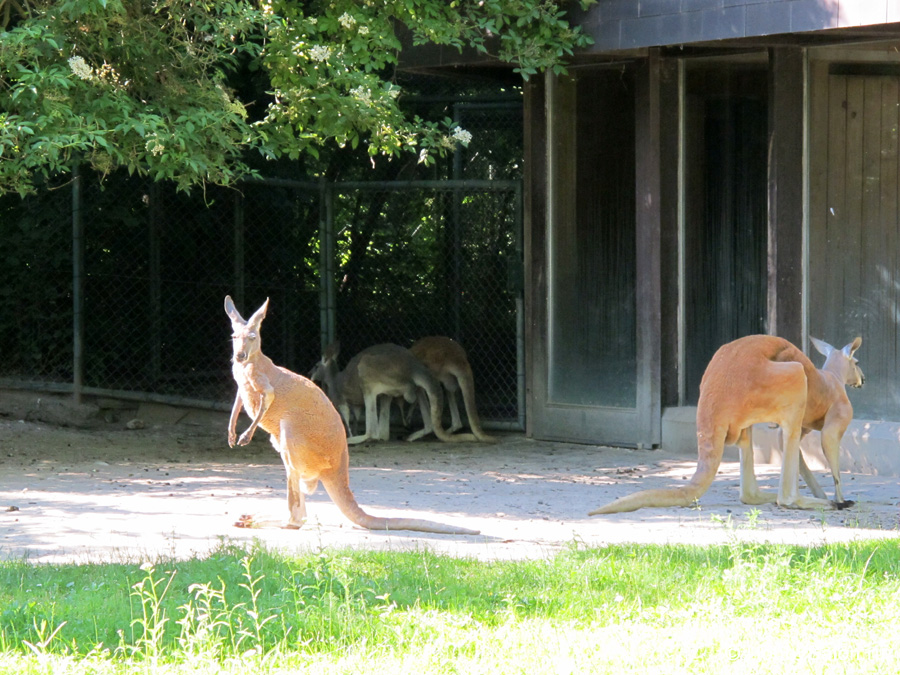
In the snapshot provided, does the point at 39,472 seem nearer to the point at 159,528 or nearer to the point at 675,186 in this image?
the point at 159,528

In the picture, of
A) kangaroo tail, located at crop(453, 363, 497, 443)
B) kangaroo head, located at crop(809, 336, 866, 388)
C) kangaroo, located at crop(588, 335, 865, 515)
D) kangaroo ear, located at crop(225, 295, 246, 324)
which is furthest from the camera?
kangaroo tail, located at crop(453, 363, 497, 443)

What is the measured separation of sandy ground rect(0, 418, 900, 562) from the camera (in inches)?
239

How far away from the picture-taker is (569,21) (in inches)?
369

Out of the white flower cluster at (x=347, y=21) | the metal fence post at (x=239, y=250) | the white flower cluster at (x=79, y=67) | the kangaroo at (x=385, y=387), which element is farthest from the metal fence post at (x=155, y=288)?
the white flower cluster at (x=79, y=67)

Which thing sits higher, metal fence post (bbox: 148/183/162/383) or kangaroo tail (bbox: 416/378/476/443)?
metal fence post (bbox: 148/183/162/383)

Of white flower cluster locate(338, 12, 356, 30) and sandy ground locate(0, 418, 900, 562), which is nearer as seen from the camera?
sandy ground locate(0, 418, 900, 562)

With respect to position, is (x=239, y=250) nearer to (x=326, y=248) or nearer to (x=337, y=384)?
(x=326, y=248)

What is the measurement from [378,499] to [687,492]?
1867mm

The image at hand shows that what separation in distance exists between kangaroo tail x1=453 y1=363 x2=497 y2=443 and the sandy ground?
0.68 feet

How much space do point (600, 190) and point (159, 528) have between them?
508 cm

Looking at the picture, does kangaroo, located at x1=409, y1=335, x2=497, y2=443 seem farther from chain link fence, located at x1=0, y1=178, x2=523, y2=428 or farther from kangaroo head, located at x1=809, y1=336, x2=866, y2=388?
kangaroo head, located at x1=809, y1=336, x2=866, y2=388

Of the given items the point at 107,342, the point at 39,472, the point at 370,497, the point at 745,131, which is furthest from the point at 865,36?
the point at 107,342

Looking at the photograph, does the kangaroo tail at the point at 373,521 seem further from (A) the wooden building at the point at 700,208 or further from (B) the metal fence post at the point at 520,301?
(B) the metal fence post at the point at 520,301

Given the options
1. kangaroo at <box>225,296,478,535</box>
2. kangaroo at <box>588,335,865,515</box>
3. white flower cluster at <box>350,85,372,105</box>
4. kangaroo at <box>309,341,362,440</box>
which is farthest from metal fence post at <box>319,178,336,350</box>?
kangaroo at <box>225,296,478,535</box>
